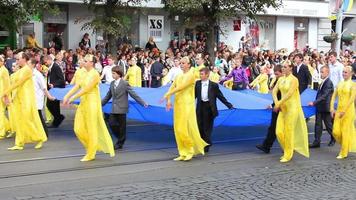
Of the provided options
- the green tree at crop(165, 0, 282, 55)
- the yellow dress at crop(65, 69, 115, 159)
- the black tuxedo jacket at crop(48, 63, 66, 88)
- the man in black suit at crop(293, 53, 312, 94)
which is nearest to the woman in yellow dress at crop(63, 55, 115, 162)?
the yellow dress at crop(65, 69, 115, 159)

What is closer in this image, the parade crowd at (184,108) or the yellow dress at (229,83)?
the parade crowd at (184,108)

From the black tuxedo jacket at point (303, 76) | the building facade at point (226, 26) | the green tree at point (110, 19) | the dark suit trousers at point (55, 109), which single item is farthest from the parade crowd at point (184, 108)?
the building facade at point (226, 26)

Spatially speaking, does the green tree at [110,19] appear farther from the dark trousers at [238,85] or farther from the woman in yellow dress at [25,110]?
the woman in yellow dress at [25,110]

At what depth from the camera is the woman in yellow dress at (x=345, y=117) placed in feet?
37.8

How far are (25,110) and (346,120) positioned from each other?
6155 mm

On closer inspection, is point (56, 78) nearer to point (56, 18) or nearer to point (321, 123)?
point (321, 123)

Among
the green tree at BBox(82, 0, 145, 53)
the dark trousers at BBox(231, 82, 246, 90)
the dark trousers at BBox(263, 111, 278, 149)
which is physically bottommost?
the dark trousers at BBox(263, 111, 278, 149)

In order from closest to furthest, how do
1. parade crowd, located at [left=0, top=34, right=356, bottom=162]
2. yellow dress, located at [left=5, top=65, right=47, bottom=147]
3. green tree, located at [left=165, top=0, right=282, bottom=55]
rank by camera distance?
1. parade crowd, located at [left=0, top=34, right=356, bottom=162]
2. yellow dress, located at [left=5, top=65, right=47, bottom=147]
3. green tree, located at [left=165, top=0, right=282, bottom=55]

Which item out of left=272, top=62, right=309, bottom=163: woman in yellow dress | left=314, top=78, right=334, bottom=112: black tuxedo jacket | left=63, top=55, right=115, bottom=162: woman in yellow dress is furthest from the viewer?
left=314, top=78, right=334, bottom=112: black tuxedo jacket

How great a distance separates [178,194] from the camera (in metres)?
8.35

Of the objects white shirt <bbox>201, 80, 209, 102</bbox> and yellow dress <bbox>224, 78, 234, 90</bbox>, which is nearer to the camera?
white shirt <bbox>201, 80, 209, 102</bbox>

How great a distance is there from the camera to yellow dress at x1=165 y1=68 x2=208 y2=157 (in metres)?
10.8

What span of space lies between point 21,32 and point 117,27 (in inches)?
241

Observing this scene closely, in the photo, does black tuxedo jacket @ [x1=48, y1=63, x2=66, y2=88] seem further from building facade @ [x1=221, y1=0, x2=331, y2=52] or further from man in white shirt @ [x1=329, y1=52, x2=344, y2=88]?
building facade @ [x1=221, y1=0, x2=331, y2=52]
